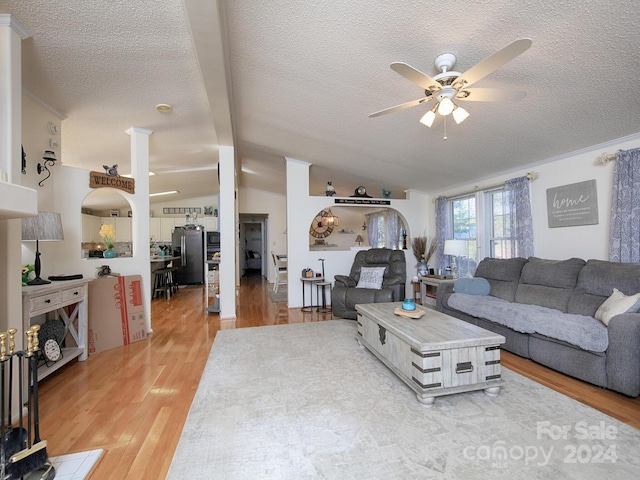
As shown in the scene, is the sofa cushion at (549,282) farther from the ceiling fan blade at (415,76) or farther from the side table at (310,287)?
the side table at (310,287)

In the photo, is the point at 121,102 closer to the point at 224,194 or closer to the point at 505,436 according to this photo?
the point at 224,194

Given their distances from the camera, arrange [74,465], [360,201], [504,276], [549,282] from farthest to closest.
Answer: [360,201]
[504,276]
[549,282]
[74,465]

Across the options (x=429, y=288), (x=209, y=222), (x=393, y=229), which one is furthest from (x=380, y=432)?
(x=209, y=222)

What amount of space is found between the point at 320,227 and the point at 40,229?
591 centimetres

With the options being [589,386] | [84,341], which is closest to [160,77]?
[84,341]

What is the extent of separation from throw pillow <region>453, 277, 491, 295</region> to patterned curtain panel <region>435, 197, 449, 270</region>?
62.6 inches

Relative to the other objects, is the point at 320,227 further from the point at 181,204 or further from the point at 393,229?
the point at 181,204

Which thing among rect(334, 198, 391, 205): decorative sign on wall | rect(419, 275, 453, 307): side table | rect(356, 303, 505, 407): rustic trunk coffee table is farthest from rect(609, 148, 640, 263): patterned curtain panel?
rect(334, 198, 391, 205): decorative sign on wall

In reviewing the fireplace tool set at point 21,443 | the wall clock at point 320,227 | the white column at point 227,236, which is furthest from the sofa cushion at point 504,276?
the wall clock at point 320,227

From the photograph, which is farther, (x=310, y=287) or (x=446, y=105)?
(x=310, y=287)

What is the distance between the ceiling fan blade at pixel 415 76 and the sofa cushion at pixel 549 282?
8.12ft

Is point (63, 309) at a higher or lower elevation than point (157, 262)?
lower

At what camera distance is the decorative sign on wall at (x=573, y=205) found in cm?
315

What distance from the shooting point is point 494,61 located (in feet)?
5.30
